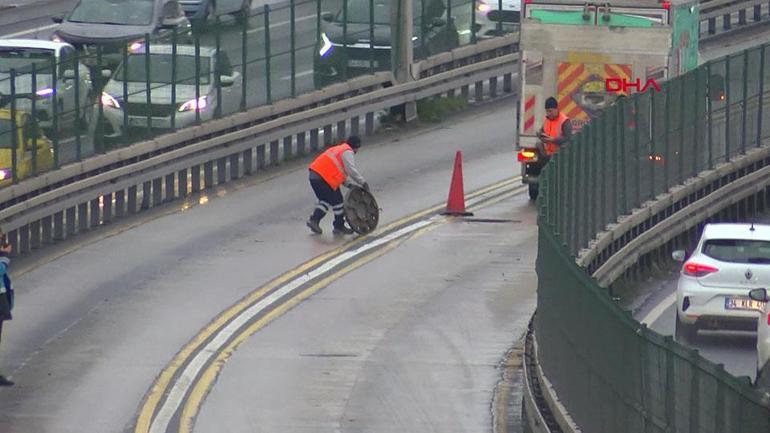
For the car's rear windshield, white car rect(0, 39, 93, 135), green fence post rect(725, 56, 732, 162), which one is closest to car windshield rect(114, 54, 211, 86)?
white car rect(0, 39, 93, 135)

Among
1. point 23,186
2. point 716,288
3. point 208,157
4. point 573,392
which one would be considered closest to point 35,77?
point 23,186

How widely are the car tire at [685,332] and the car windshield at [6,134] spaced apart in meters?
8.64

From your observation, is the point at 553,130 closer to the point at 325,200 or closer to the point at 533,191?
the point at 533,191

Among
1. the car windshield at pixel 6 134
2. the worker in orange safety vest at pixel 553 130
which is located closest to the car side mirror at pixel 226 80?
the worker in orange safety vest at pixel 553 130

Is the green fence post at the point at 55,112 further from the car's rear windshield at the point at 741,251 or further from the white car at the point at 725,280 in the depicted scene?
the car's rear windshield at the point at 741,251

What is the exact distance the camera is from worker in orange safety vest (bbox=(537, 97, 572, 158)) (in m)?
28.3

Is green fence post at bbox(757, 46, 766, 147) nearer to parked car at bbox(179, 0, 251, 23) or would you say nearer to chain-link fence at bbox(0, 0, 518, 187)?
chain-link fence at bbox(0, 0, 518, 187)

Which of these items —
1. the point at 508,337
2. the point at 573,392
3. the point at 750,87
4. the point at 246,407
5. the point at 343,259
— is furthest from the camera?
the point at 750,87

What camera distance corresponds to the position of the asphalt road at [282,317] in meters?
19.6

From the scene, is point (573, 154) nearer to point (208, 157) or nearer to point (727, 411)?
point (208, 157)

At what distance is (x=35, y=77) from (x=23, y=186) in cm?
149

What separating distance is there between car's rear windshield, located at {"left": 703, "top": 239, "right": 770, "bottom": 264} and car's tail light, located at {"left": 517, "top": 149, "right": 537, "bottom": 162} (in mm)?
6708

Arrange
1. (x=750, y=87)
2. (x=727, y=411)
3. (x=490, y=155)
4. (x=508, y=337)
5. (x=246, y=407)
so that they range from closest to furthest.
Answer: (x=727, y=411) → (x=246, y=407) → (x=508, y=337) → (x=750, y=87) → (x=490, y=155)

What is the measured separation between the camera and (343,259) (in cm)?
2580
